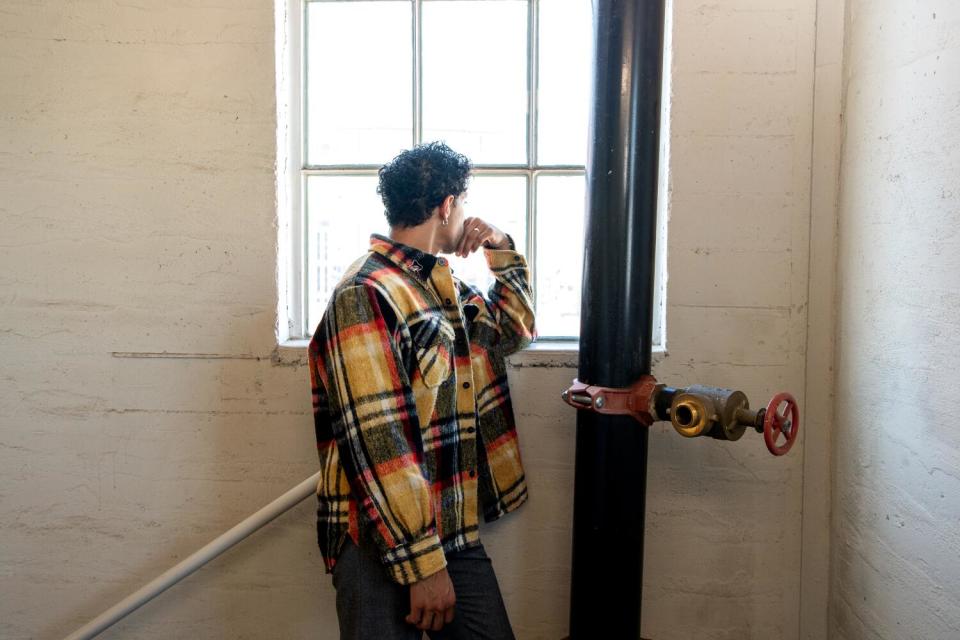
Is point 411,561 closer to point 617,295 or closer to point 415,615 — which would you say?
point 415,615

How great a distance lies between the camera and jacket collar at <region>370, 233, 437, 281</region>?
157 cm

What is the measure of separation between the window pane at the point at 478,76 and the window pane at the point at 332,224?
25cm

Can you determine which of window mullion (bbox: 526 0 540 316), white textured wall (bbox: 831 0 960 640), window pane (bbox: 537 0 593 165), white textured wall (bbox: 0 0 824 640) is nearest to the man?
white textured wall (bbox: 0 0 824 640)

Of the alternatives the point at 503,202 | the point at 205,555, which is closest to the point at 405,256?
the point at 503,202

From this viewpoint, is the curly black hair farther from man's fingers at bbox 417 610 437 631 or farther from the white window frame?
man's fingers at bbox 417 610 437 631

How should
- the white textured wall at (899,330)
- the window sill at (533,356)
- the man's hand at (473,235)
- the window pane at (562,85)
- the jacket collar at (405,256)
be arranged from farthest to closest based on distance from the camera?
1. the window pane at (562,85)
2. the window sill at (533,356)
3. the man's hand at (473,235)
4. the jacket collar at (405,256)
5. the white textured wall at (899,330)

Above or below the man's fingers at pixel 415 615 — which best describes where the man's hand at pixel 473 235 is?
above

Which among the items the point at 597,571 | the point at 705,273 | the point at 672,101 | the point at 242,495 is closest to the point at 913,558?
the point at 597,571

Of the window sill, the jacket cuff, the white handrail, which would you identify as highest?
the window sill

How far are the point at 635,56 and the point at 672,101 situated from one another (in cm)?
33

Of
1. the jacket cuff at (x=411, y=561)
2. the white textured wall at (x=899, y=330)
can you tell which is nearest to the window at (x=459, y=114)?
the white textured wall at (x=899, y=330)

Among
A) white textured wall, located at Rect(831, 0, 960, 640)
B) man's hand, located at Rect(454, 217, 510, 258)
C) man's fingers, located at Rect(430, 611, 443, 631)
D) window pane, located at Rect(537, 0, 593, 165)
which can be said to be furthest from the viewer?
window pane, located at Rect(537, 0, 593, 165)

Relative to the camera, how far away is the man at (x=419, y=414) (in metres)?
1.38

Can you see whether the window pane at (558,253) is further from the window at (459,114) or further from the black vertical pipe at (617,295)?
the black vertical pipe at (617,295)
